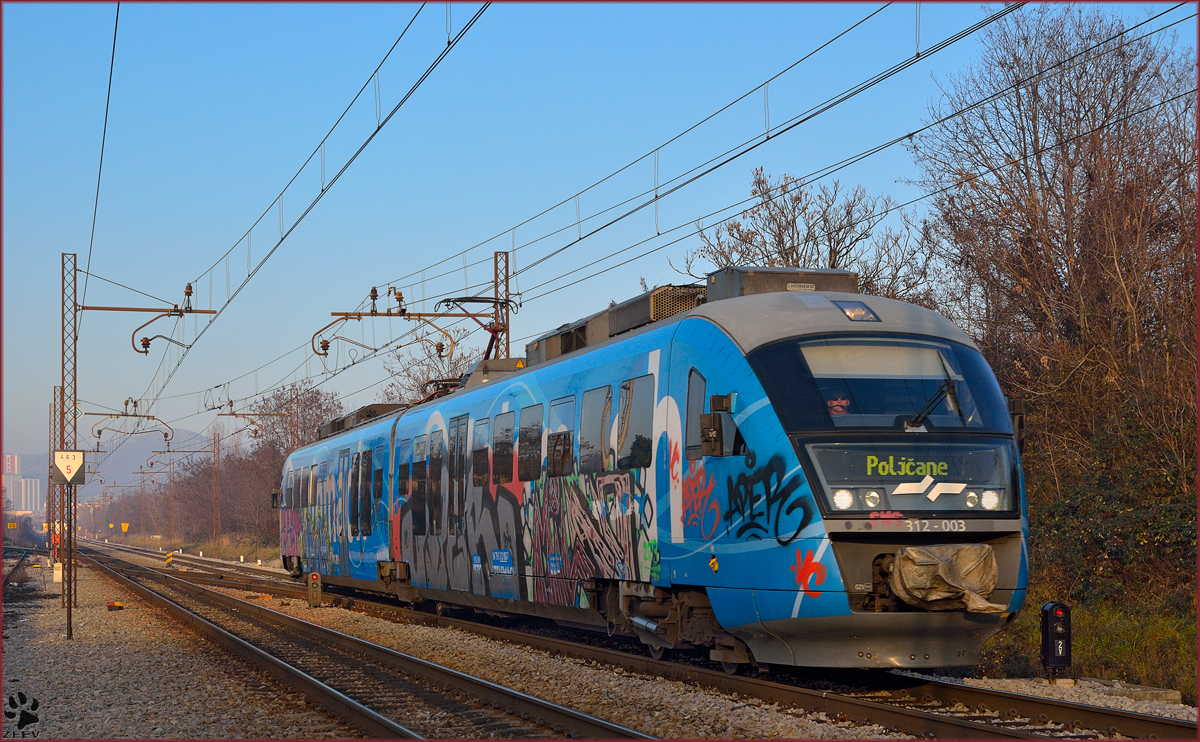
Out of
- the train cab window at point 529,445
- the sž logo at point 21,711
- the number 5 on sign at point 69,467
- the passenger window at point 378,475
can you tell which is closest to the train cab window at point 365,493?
the passenger window at point 378,475

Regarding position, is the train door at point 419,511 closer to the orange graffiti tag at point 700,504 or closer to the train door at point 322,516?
the train door at point 322,516

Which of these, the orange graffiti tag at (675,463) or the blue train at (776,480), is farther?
the orange graffiti tag at (675,463)

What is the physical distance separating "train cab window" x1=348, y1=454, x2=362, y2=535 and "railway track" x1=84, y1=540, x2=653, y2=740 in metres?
4.57

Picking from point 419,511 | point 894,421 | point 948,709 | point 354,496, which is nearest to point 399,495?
point 419,511

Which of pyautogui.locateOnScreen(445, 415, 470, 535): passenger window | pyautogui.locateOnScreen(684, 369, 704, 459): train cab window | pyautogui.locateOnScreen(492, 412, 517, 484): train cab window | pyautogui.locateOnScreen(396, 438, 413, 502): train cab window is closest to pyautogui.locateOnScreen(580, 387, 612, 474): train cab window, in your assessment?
pyautogui.locateOnScreen(684, 369, 704, 459): train cab window

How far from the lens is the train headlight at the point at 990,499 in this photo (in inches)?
384

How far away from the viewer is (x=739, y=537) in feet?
33.4

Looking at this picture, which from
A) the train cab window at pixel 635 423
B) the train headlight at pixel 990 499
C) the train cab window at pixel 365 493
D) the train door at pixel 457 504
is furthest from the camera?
the train cab window at pixel 365 493

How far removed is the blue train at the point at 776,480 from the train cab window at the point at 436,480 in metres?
3.32

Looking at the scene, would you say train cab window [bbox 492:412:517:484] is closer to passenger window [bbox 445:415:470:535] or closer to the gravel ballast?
passenger window [bbox 445:415:470:535]

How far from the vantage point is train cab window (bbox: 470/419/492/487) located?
53.2ft

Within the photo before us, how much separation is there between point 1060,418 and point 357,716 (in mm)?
12818

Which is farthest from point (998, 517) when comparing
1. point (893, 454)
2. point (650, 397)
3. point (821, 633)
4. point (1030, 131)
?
point (1030, 131)

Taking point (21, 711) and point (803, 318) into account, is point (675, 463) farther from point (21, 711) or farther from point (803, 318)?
point (21, 711)
